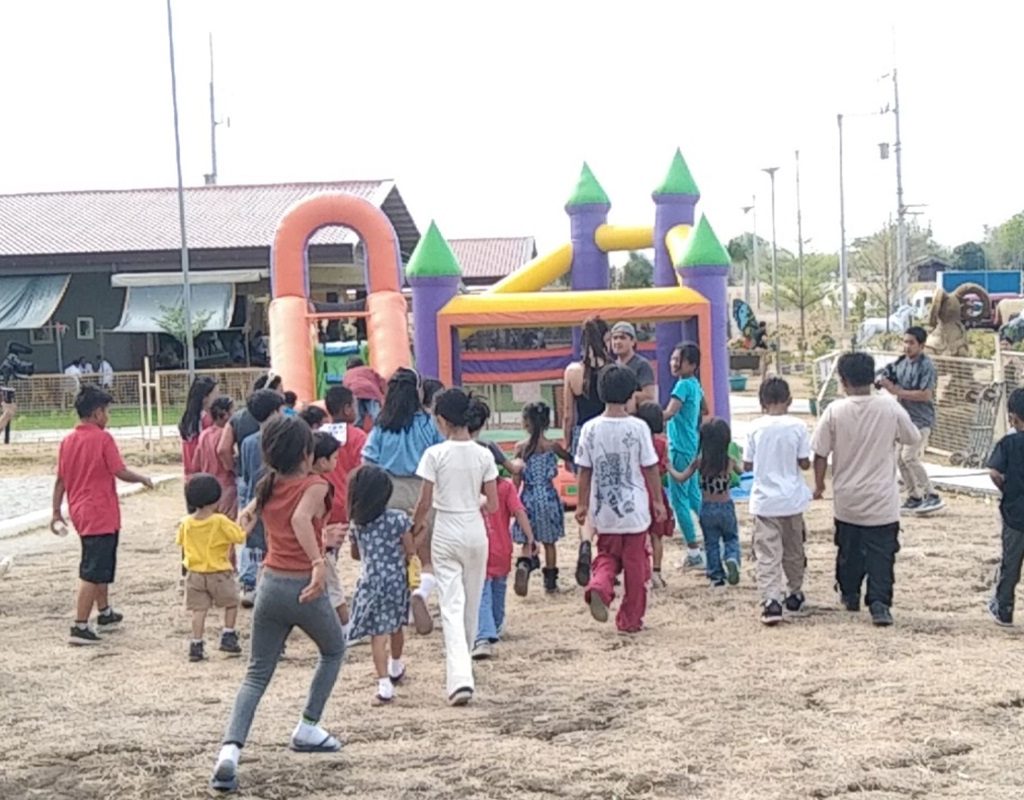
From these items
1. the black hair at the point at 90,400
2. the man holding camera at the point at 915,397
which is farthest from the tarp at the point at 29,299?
the black hair at the point at 90,400

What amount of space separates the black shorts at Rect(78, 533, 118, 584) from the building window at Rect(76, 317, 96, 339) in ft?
84.9

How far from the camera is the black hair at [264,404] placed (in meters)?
7.91

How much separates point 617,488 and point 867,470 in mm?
1382

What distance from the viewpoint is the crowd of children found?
636 cm

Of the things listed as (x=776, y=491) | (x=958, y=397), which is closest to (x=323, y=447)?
(x=776, y=491)

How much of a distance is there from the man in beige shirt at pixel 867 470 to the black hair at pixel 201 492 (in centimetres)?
323

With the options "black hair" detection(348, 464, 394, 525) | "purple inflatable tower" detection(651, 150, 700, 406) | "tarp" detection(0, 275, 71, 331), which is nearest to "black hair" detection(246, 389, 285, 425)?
"black hair" detection(348, 464, 394, 525)

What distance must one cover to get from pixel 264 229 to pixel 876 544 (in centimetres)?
2569

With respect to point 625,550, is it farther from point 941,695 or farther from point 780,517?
point 941,695

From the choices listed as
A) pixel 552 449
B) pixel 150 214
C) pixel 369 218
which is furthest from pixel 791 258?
pixel 552 449

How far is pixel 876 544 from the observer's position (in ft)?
24.8

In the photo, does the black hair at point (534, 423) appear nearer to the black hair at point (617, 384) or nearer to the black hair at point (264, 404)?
the black hair at point (617, 384)

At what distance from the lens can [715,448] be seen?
27.6 feet

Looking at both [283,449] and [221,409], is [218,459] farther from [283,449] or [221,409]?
[283,449]
